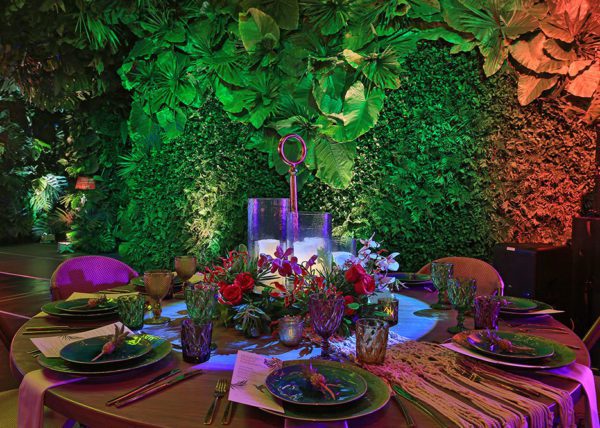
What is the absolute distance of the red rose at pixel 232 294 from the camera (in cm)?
152

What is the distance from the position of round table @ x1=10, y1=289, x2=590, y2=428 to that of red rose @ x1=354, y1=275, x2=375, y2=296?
0.18 metres

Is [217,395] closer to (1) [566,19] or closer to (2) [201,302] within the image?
(2) [201,302]

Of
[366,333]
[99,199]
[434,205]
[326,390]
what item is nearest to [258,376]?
[326,390]

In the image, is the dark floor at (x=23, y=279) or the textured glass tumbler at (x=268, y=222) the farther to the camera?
the dark floor at (x=23, y=279)

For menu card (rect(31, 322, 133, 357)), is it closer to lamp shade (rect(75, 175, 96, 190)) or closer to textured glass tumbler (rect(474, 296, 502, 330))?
textured glass tumbler (rect(474, 296, 502, 330))

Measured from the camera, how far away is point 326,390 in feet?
3.39

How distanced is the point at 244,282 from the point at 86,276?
1.19 meters

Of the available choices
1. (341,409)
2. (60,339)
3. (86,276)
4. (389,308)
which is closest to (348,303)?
(389,308)

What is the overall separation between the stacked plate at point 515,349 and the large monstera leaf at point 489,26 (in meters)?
2.92

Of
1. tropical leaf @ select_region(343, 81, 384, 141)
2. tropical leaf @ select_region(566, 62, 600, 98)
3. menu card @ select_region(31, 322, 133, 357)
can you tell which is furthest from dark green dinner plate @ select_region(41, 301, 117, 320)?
tropical leaf @ select_region(566, 62, 600, 98)

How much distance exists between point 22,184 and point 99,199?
7.67 ft

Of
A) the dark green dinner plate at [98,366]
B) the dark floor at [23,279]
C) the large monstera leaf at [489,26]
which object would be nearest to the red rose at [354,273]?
the dark green dinner plate at [98,366]

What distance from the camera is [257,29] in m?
4.24

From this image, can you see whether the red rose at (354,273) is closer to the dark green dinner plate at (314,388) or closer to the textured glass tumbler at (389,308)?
the textured glass tumbler at (389,308)
